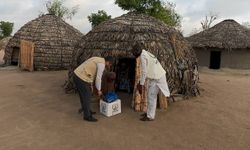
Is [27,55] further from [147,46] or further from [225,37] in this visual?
[225,37]

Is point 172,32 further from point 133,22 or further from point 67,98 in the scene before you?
point 67,98

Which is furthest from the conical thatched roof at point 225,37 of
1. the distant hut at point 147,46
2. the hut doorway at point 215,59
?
the distant hut at point 147,46

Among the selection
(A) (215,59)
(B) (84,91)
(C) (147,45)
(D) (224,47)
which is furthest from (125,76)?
(A) (215,59)

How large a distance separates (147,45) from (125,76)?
6.61 ft

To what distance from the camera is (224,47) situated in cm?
1691

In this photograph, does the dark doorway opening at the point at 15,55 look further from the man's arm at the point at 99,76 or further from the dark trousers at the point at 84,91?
the man's arm at the point at 99,76

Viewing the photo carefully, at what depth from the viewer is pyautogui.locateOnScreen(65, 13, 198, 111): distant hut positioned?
859 centimetres

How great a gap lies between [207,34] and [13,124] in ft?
47.0

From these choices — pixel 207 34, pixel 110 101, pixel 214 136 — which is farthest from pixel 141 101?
pixel 207 34

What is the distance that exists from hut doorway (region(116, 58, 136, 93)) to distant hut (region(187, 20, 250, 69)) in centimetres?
802

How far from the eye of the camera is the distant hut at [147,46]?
8.59 m

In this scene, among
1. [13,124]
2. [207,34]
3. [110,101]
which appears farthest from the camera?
[207,34]

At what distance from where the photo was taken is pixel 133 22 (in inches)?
368

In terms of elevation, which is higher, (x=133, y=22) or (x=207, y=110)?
(x=133, y=22)
